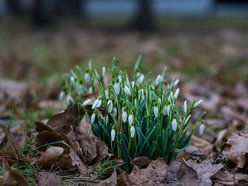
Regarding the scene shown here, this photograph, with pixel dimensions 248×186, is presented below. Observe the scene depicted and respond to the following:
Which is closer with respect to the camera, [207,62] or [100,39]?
[207,62]

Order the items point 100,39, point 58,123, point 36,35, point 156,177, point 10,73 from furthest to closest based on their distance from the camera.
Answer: point 36,35, point 100,39, point 10,73, point 58,123, point 156,177

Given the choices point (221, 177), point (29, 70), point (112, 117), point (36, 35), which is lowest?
point (36, 35)

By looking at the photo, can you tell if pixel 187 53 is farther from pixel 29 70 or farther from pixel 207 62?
pixel 29 70

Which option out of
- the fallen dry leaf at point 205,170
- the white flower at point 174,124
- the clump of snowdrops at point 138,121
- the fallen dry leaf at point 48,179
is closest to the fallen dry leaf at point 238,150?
the fallen dry leaf at point 205,170

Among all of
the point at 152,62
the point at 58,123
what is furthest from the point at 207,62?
the point at 58,123

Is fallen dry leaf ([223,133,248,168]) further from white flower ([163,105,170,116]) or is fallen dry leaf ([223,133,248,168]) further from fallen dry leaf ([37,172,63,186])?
fallen dry leaf ([37,172,63,186])

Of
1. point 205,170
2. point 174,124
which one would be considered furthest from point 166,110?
point 205,170

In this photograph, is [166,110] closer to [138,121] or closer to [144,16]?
[138,121]
